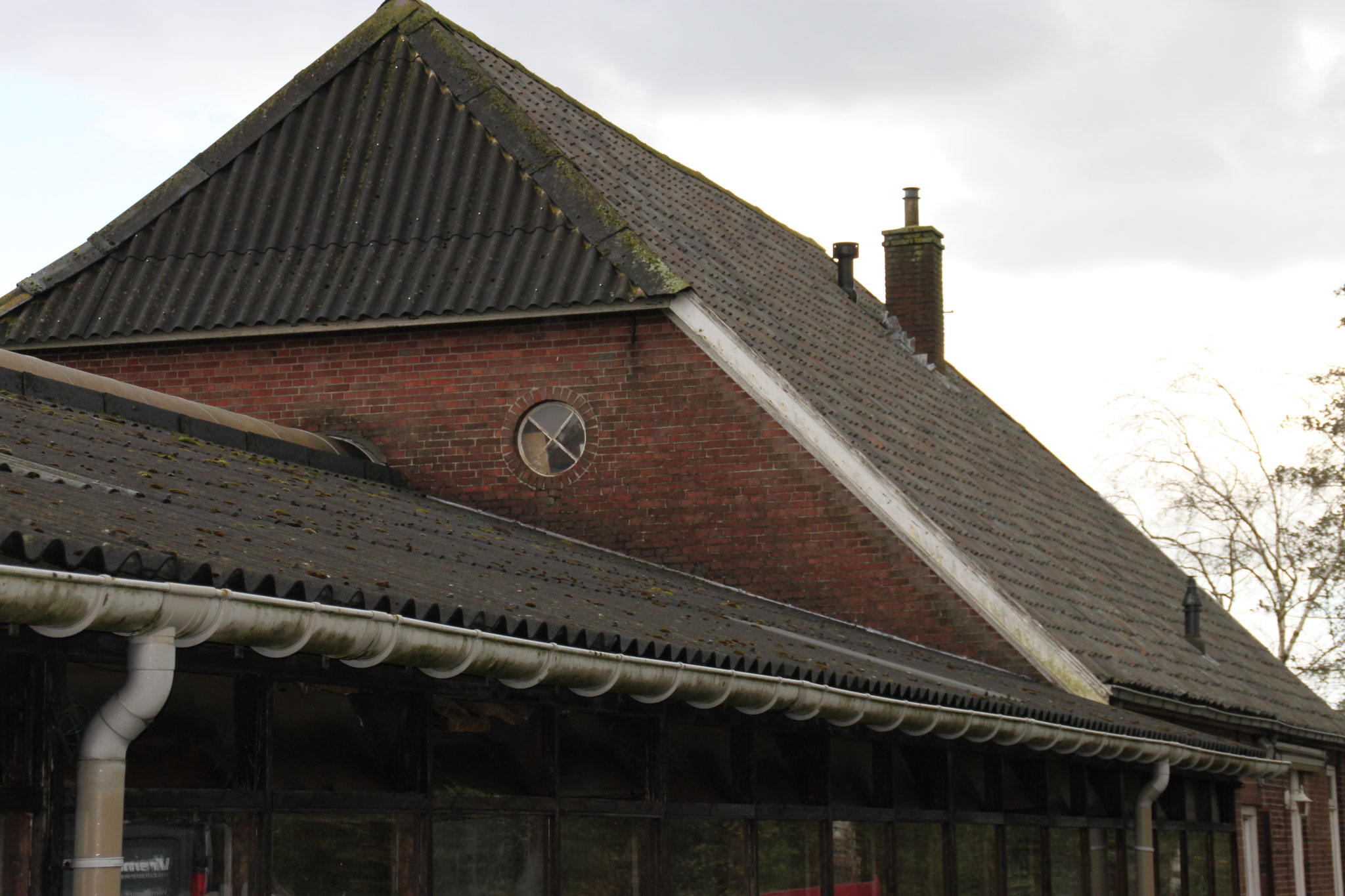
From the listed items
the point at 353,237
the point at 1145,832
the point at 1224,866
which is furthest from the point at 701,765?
the point at 1224,866

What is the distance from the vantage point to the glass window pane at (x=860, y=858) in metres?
10.1

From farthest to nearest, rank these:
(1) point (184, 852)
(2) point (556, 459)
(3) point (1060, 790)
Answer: (2) point (556, 459)
(3) point (1060, 790)
(1) point (184, 852)

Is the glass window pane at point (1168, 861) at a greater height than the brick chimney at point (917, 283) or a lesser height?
lesser

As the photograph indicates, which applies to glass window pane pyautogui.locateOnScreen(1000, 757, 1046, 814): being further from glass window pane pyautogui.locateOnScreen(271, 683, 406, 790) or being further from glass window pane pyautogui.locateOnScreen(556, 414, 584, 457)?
glass window pane pyautogui.locateOnScreen(271, 683, 406, 790)

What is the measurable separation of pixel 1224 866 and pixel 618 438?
7031 millimetres

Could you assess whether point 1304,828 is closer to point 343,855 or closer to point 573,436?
point 573,436

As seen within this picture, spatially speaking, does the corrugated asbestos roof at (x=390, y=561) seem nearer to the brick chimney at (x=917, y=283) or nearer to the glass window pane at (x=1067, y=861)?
the glass window pane at (x=1067, y=861)

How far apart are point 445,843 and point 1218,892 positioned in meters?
10.9

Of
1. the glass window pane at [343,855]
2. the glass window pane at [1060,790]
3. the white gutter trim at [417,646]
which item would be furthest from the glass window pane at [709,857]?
the glass window pane at [1060,790]

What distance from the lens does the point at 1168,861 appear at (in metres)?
14.8

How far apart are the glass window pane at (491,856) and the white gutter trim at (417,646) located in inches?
35.7

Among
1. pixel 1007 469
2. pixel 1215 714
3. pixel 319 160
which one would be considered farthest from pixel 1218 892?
pixel 319 160

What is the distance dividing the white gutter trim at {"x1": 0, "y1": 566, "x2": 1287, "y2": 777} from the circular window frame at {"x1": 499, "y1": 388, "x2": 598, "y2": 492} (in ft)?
16.9

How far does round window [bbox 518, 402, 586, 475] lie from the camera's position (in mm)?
14281
